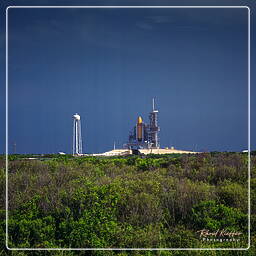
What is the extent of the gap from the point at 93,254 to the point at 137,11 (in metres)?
Result: 2.63

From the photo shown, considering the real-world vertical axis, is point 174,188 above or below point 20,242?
above

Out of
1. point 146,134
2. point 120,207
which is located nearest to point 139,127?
point 146,134

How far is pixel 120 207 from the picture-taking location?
4879 millimetres

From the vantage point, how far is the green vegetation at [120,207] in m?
4.29

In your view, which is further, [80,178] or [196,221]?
[80,178]

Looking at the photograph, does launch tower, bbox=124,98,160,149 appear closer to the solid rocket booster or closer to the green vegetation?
the solid rocket booster

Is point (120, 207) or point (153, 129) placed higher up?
point (153, 129)

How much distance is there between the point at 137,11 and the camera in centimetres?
418

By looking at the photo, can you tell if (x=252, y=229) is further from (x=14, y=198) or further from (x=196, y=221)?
(x=14, y=198)

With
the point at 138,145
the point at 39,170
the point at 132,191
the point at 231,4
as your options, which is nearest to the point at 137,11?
the point at 231,4

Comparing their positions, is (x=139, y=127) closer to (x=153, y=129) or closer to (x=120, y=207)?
(x=153, y=129)

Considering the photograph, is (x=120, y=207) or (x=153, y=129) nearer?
(x=153, y=129)

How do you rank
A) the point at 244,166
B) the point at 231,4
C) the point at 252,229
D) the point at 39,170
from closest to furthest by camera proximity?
1. the point at 231,4
2. the point at 252,229
3. the point at 244,166
4. the point at 39,170

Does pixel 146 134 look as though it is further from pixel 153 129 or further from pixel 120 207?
pixel 120 207
